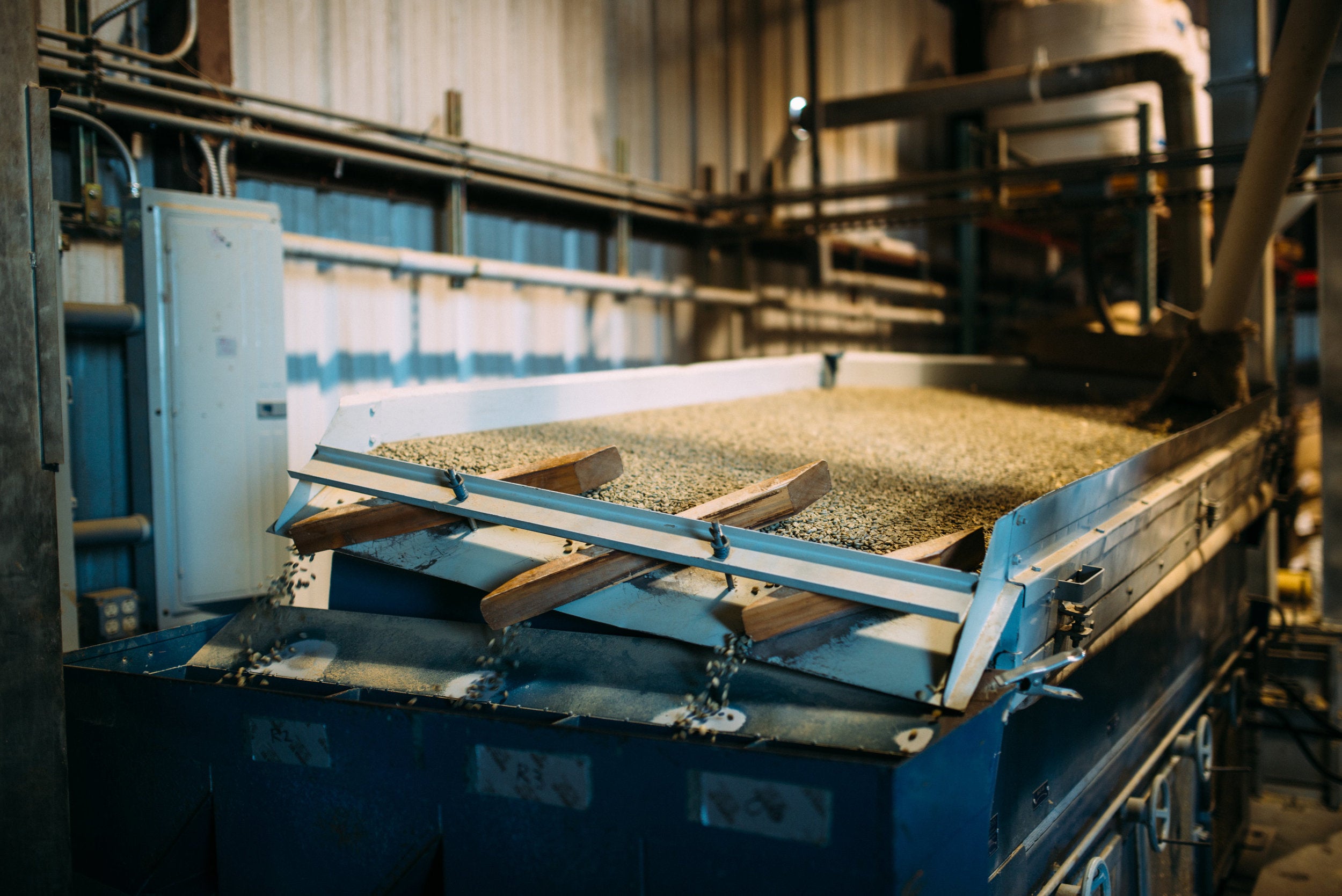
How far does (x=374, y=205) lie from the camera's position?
3.36 m

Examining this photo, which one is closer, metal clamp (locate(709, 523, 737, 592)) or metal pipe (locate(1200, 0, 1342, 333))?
metal clamp (locate(709, 523, 737, 592))

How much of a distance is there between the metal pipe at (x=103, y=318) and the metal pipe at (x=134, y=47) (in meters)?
0.71

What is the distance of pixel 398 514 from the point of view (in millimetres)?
1419

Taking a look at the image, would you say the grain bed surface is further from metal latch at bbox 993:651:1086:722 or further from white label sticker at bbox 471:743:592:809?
white label sticker at bbox 471:743:592:809

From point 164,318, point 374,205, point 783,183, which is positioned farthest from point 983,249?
point 164,318

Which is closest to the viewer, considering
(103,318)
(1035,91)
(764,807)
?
(764,807)

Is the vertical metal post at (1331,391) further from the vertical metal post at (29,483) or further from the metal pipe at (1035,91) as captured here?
the vertical metal post at (29,483)

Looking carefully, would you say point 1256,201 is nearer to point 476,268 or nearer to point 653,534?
point 653,534

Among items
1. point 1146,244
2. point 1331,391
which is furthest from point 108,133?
point 1146,244

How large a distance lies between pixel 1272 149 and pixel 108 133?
3108 millimetres

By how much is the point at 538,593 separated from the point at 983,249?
7452 mm

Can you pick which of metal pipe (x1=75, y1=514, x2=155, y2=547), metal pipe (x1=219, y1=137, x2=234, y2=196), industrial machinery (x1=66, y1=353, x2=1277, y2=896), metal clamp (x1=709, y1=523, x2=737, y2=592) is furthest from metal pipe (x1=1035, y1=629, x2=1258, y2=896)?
metal pipe (x1=219, y1=137, x2=234, y2=196)

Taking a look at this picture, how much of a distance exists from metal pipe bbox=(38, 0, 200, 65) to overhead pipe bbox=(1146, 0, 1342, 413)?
2.99m

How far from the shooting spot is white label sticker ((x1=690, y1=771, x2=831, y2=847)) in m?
1.01
